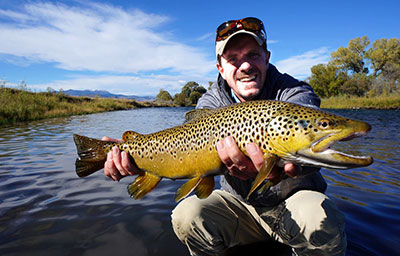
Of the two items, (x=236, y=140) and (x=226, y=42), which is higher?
(x=226, y=42)

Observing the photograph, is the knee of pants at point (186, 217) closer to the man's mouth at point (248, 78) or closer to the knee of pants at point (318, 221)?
the knee of pants at point (318, 221)

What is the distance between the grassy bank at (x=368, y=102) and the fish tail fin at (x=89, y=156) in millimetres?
43756

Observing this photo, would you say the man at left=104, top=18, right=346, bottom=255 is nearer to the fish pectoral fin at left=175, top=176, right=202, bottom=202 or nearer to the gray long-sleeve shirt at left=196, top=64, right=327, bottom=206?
the gray long-sleeve shirt at left=196, top=64, right=327, bottom=206

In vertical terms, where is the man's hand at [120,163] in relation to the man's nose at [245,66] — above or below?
below

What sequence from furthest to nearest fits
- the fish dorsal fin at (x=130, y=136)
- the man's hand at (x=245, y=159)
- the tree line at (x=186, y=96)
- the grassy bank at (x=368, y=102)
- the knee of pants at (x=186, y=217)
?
1. the tree line at (x=186, y=96)
2. the grassy bank at (x=368, y=102)
3. the fish dorsal fin at (x=130, y=136)
4. the knee of pants at (x=186, y=217)
5. the man's hand at (x=245, y=159)

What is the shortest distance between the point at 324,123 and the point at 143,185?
2.01 metres

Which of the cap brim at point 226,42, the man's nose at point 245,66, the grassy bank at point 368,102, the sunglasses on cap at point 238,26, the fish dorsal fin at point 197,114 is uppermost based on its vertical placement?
the sunglasses on cap at point 238,26

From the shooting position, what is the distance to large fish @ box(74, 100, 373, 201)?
1.89 metres

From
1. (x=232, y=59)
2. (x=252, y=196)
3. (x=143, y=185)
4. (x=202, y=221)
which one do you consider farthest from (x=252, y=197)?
(x=232, y=59)

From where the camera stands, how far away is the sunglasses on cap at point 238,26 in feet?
10.4

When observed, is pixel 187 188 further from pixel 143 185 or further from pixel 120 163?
pixel 120 163

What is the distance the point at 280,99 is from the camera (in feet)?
10.3

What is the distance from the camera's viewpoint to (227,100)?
348cm

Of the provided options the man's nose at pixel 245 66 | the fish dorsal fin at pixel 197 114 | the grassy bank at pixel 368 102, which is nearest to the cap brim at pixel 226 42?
the man's nose at pixel 245 66
